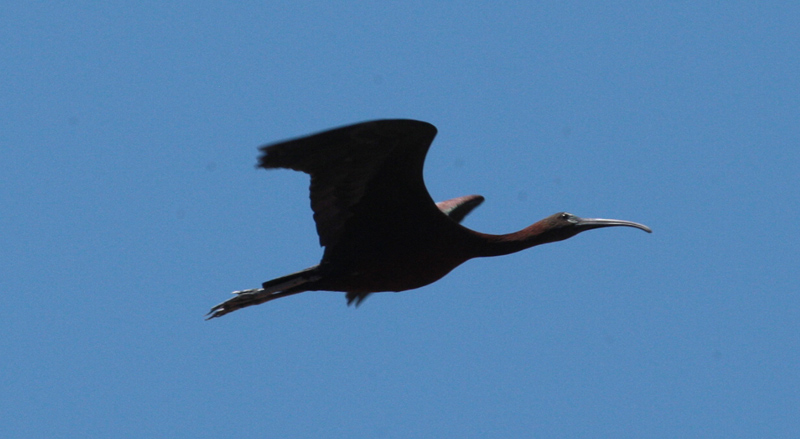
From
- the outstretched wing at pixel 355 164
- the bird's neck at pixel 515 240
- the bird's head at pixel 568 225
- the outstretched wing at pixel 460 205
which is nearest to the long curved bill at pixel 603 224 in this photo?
the bird's head at pixel 568 225

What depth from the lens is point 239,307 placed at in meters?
9.77

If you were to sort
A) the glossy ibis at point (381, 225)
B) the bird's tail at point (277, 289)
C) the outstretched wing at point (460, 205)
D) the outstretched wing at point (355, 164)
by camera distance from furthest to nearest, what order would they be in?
the outstretched wing at point (460, 205) < the bird's tail at point (277, 289) < the glossy ibis at point (381, 225) < the outstretched wing at point (355, 164)

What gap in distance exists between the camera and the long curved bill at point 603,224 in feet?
31.9

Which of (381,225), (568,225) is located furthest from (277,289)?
(568,225)

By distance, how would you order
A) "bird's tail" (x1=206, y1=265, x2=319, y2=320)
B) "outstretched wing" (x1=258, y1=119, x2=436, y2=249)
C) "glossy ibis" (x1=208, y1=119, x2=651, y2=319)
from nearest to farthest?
"outstretched wing" (x1=258, y1=119, x2=436, y2=249)
"glossy ibis" (x1=208, y1=119, x2=651, y2=319)
"bird's tail" (x1=206, y1=265, x2=319, y2=320)

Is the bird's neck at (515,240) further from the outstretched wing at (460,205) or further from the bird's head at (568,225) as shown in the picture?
the outstretched wing at (460,205)

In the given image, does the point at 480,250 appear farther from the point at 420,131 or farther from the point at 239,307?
the point at 239,307

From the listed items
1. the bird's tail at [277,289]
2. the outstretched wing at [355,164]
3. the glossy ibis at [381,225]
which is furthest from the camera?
the bird's tail at [277,289]

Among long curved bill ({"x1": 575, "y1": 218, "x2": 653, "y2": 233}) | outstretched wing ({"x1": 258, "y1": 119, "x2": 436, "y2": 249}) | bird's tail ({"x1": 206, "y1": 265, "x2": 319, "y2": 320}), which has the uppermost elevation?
outstretched wing ({"x1": 258, "y1": 119, "x2": 436, "y2": 249})

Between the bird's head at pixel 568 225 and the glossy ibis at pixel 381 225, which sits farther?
the bird's head at pixel 568 225

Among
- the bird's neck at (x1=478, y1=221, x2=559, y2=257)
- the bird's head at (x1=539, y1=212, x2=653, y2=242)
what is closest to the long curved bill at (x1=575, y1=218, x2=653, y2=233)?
the bird's head at (x1=539, y1=212, x2=653, y2=242)

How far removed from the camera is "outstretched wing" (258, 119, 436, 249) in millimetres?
8391

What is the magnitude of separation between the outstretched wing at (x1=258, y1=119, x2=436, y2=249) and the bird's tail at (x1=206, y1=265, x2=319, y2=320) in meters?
0.37

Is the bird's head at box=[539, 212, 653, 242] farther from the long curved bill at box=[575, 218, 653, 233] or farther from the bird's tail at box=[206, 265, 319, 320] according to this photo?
the bird's tail at box=[206, 265, 319, 320]
